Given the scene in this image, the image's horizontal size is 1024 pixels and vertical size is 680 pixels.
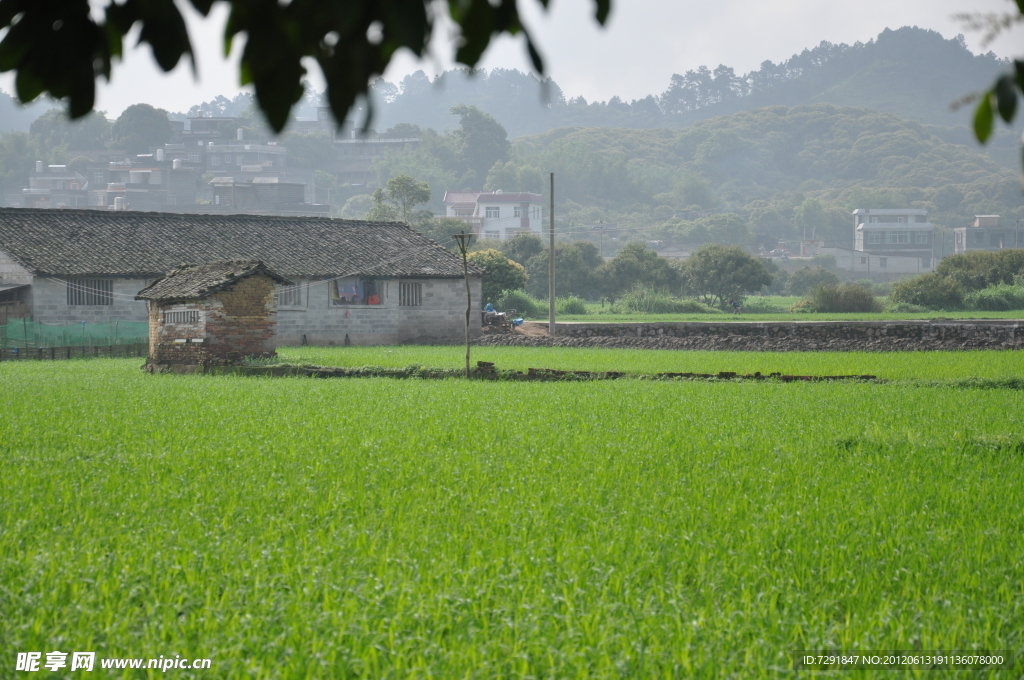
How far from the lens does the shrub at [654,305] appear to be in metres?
58.1

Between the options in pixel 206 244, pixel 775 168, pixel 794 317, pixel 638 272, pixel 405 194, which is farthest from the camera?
pixel 775 168

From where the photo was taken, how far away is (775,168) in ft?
584

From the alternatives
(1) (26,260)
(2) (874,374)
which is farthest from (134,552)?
(1) (26,260)

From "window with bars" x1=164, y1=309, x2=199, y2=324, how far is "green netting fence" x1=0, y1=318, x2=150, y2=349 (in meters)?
8.36

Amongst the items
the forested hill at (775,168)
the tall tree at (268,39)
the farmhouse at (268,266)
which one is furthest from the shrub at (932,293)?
the forested hill at (775,168)

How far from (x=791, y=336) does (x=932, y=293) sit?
2528cm

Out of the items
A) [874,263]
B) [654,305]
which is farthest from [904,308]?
→ [874,263]

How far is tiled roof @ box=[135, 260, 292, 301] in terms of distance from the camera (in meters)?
24.1

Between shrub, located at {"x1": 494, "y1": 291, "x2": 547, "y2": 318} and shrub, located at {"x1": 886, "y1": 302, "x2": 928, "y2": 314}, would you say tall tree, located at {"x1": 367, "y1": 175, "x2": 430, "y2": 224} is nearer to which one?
shrub, located at {"x1": 494, "y1": 291, "x2": 547, "y2": 318}

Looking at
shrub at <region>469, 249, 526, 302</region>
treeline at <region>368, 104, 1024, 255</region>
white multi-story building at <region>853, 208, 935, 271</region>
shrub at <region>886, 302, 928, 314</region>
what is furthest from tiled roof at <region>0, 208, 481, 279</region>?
white multi-story building at <region>853, 208, 935, 271</region>

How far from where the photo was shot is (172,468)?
898cm

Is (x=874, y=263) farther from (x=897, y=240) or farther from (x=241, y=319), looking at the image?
(x=241, y=319)

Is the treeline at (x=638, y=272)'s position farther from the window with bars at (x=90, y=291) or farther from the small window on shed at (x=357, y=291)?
the window with bars at (x=90, y=291)

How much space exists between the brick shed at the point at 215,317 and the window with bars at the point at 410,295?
1438 cm
